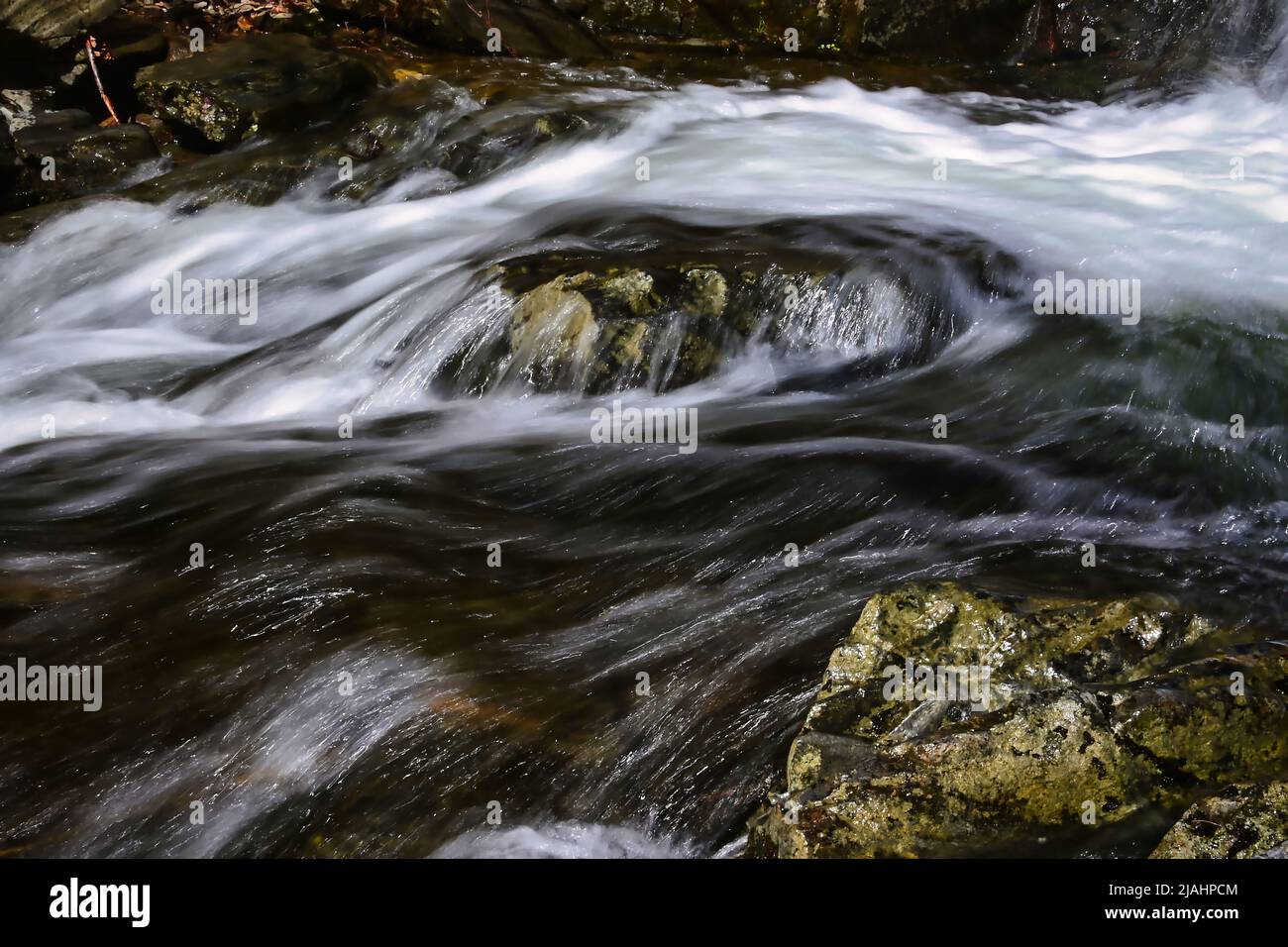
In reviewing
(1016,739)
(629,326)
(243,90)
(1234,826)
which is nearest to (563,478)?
(629,326)

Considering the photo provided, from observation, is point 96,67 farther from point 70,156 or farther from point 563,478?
point 563,478

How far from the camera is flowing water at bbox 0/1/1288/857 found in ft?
12.7

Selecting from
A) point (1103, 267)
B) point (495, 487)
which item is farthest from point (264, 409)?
point (1103, 267)

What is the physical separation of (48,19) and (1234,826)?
10572 millimetres

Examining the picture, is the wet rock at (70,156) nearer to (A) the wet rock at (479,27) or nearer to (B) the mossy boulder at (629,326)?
(A) the wet rock at (479,27)

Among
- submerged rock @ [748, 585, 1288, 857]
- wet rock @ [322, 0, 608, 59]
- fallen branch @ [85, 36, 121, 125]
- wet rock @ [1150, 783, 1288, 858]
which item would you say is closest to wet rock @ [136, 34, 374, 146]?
fallen branch @ [85, 36, 121, 125]

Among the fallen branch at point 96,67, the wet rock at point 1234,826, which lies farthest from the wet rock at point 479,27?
the wet rock at point 1234,826

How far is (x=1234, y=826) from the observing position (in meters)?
3.07

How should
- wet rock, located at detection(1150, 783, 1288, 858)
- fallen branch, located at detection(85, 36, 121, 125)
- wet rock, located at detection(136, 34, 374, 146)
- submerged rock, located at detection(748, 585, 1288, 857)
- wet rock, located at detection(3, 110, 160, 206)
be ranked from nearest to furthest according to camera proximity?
wet rock, located at detection(1150, 783, 1288, 858) → submerged rock, located at detection(748, 585, 1288, 857) → wet rock, located at detection(3, 110, 160, 206) → wet rock, located at detection(136, 34, 374, 146) → fallen branch, located at detection(85, 36, 121, 125)

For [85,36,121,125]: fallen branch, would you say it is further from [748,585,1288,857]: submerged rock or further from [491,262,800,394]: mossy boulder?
[748,585,1288,857]: submerged rock

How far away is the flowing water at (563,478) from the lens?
12.7 feet

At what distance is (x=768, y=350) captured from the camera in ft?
21.7

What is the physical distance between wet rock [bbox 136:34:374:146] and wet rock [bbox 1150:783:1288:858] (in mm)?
8922
